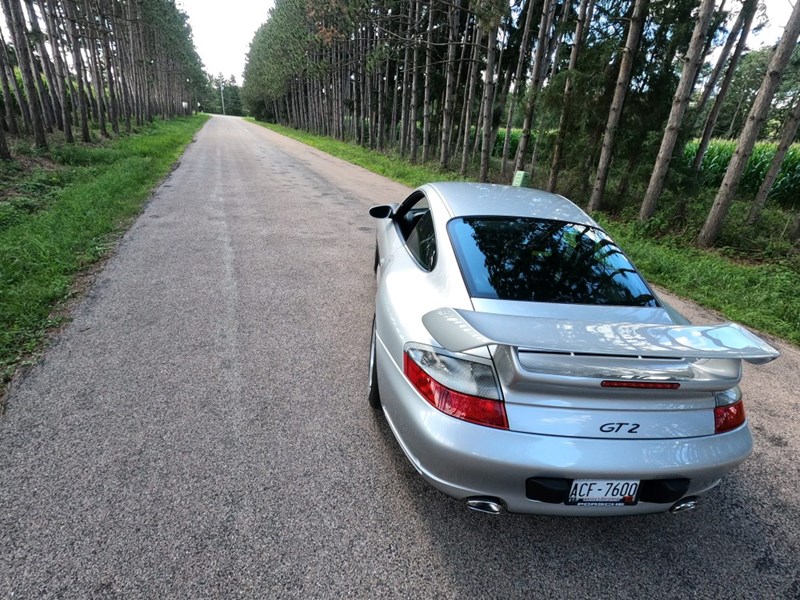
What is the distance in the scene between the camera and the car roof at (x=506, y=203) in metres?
2.85

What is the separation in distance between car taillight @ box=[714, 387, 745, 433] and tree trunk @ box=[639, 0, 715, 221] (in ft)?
25.2

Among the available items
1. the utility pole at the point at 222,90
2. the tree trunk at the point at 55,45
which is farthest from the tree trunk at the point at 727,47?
the utility pole at the point at 222,90

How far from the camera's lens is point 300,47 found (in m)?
35.4

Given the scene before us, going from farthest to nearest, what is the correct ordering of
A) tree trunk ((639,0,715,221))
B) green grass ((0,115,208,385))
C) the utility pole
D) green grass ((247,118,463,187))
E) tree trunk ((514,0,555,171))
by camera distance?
the utility pole, green grass ((247,118,463,187)), tree trunk ((514,0,555,171)), tree trunk ((639,0,715,221)), green grass ((0,115,208,385))

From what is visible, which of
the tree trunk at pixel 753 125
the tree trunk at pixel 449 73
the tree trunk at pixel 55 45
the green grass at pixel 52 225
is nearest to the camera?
the green grass at pixel 52 225

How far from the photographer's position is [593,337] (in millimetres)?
1600

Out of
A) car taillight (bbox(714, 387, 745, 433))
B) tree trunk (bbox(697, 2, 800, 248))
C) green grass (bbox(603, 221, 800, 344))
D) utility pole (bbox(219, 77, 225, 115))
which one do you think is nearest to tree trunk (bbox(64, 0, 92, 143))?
green grass (bbox(603, 221, 800, 344))

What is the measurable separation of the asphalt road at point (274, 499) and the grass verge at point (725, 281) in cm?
119

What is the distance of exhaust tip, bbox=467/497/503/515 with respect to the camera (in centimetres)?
171

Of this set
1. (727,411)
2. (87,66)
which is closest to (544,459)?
(727,411)

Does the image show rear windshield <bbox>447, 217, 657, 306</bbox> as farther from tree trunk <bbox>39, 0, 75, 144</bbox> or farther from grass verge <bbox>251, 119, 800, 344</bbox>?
tree trunk <bbox>39, 0, 75, 144</bbox>

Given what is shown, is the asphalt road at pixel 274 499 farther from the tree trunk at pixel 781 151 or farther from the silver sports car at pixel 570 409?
the tree trunk at pixel 781 151

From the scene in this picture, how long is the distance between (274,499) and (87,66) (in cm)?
3307

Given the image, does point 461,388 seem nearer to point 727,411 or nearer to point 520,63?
point 727,411
